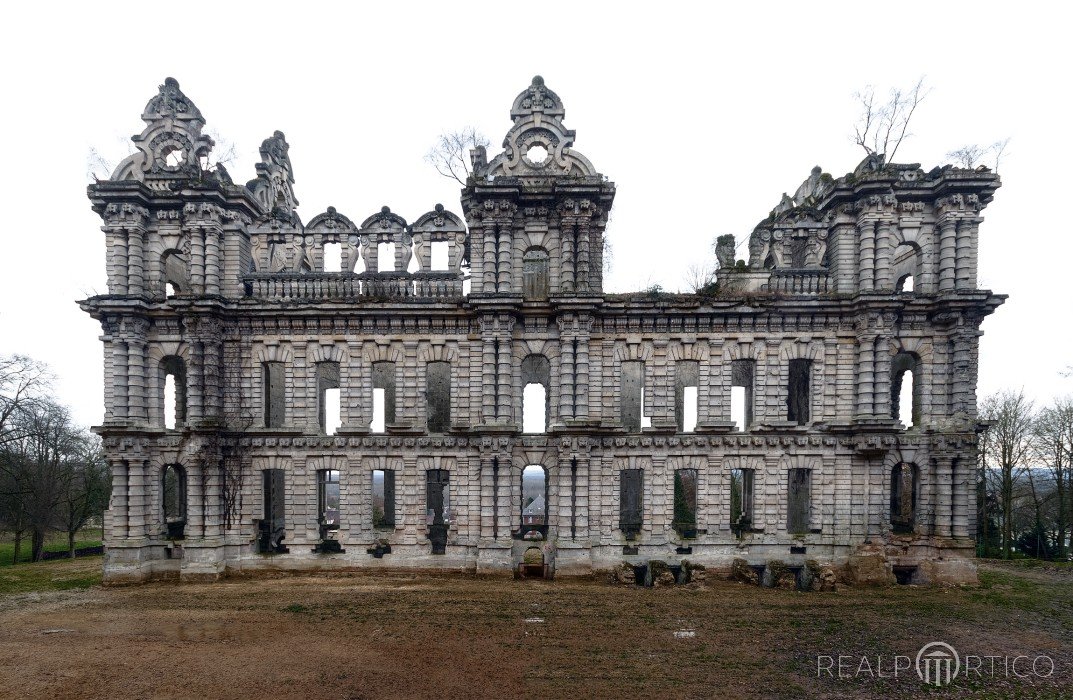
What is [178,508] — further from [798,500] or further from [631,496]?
[798,500]

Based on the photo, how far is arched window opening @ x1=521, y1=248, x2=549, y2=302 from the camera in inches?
794

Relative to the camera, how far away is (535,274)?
805 inches

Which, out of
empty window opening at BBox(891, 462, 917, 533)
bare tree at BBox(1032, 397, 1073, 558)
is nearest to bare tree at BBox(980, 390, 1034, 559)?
bare tree at BBox(1032, 397, 1073, 558)

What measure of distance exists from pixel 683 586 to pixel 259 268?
2198 centimetres

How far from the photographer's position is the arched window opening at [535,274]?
66.1ft

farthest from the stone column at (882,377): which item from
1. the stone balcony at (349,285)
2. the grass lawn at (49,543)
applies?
the grass lawn at (49,543)

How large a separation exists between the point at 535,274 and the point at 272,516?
16.0 m

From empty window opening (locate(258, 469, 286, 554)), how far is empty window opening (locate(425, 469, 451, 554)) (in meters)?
6.19

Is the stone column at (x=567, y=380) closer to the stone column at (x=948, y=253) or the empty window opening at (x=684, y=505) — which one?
the empty window opening at (x=684, y=505)

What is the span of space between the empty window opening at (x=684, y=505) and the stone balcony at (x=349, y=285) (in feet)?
42.2

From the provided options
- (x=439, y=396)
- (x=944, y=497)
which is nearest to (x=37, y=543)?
(x=439, y=396)

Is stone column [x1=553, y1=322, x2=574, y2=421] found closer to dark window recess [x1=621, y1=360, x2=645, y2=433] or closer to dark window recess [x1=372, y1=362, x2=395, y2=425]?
dark window recess [x1=621, y1=360, x2=645, y2=433]

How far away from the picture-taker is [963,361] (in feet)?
60.7

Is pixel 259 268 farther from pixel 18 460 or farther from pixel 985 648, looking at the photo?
pixel 985 648
